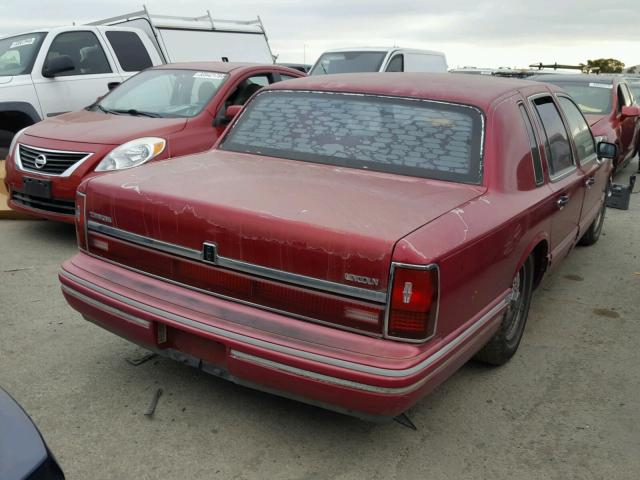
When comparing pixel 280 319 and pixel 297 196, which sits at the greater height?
pixel 297 196

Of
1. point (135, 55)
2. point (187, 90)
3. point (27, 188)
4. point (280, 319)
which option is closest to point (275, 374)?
point (280, 319)

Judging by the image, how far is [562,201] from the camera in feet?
12.8

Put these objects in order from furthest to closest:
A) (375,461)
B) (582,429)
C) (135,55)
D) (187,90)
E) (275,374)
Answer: (135,55) < (187,90) < (582,429) < (375,461) < (275,374)

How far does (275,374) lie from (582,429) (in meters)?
1.60

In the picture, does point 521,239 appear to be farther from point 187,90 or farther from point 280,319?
point 187,90

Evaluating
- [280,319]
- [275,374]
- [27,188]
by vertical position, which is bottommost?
[27,188]

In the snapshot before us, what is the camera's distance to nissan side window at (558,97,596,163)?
4.62 metres

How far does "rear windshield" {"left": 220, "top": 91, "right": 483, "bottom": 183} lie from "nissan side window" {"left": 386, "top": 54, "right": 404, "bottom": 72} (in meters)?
8.64

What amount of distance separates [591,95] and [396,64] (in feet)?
13.6

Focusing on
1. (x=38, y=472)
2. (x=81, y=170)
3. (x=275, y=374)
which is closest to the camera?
(x=38, y=472)

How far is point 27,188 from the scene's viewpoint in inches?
222

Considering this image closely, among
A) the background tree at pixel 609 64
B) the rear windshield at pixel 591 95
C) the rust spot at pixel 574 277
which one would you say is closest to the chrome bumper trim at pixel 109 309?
the rust spot at pixel 574 277

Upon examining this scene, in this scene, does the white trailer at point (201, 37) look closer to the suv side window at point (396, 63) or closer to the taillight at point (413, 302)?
the suv side window at point (396, 63)

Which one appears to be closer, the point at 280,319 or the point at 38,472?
the point at 38,472
